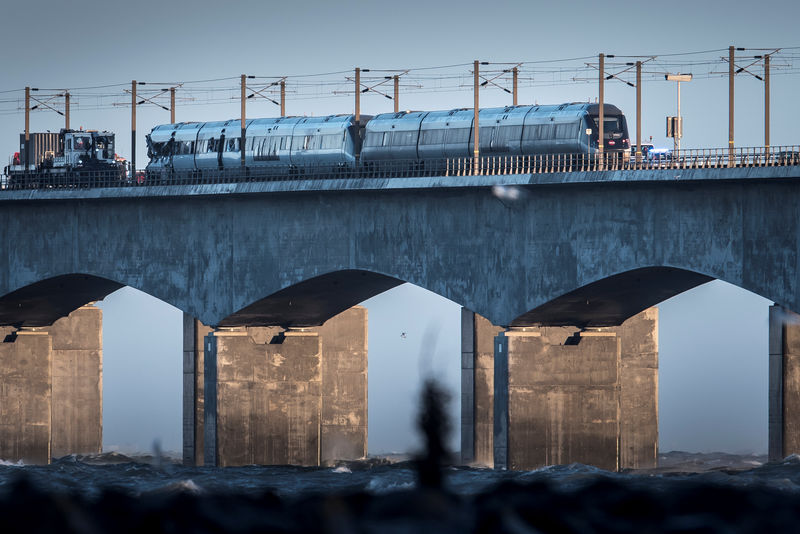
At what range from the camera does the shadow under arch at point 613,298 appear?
2042 inches

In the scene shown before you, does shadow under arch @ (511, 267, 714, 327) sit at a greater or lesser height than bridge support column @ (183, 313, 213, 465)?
greater

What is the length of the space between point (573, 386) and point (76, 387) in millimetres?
31484

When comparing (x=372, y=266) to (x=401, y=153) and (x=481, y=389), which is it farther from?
(x=481, y=389)

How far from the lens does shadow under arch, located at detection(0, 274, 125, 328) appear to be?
218 feet

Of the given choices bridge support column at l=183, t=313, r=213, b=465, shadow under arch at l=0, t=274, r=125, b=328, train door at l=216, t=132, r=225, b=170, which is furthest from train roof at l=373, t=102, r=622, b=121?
shadow under arch at l=0, t=274, r=125, b=328

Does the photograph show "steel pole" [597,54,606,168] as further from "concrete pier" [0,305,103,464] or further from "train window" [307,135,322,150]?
"concrete pier" [0,305,103,464]

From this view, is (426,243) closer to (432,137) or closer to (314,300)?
(432,137)

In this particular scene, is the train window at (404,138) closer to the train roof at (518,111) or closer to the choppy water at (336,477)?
the train roof at (518,111)

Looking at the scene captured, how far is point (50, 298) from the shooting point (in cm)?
6956

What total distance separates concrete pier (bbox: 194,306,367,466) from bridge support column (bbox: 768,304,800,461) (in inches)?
780

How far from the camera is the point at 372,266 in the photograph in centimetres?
5566

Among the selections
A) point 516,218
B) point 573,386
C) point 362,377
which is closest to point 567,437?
point 573,386

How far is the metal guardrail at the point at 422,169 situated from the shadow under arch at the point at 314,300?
14.5 feet

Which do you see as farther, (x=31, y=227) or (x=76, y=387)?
(x=76, y=387)
